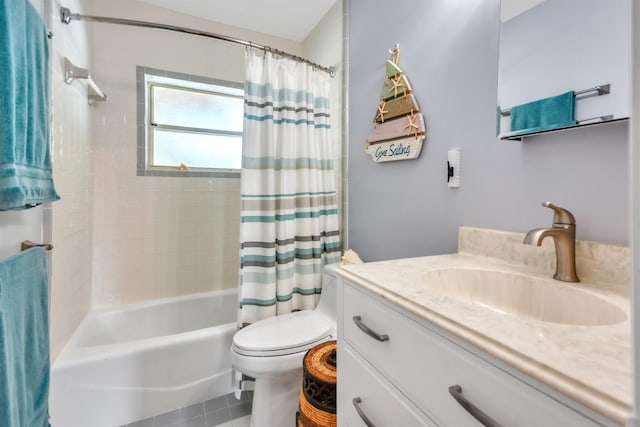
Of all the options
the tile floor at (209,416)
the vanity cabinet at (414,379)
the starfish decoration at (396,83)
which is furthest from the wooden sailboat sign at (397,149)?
the tile floor at (209,416)

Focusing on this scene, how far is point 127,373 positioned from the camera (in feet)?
4.90

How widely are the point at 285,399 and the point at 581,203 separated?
4.70ft

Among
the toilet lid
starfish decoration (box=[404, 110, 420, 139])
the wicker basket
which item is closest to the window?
the toilet lid

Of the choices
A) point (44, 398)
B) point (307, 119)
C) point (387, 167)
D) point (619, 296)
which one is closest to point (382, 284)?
point (619, 296)

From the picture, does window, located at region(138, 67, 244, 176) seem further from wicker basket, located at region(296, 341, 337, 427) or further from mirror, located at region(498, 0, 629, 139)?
mirror, located at region(498, 0, 629, 139)

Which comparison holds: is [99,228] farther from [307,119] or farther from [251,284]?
[307,119]

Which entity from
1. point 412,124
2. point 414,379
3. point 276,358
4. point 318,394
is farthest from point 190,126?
point 414,379

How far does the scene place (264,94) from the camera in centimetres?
175

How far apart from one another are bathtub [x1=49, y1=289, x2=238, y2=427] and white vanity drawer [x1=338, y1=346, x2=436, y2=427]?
1051 millimetres

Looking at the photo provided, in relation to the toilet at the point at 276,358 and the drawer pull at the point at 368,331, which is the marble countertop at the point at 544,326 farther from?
the toilet at the point at 276,358

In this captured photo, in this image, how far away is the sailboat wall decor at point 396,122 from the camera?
1.41 meters

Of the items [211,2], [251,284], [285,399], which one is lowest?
[285,399]

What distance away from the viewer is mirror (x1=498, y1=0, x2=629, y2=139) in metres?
0.77

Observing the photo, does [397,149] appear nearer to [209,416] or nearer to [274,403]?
[274,403]
